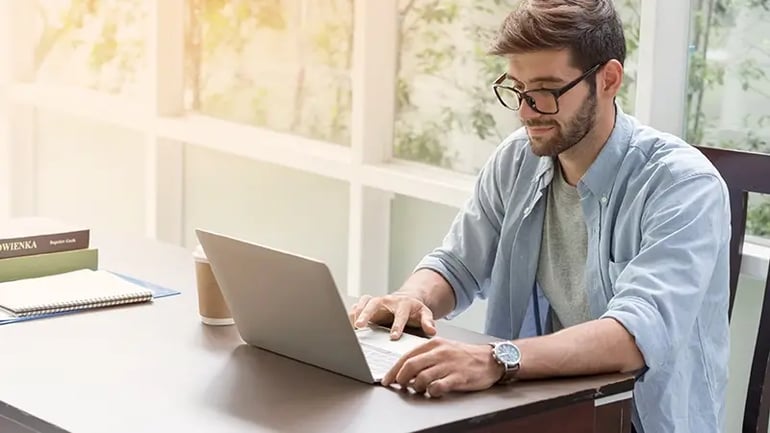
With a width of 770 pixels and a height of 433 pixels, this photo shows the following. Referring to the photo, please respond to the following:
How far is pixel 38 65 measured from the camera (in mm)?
4691

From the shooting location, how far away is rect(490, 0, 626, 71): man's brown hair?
7.02ft

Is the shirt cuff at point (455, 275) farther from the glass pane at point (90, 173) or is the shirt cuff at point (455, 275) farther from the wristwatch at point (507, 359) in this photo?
the glass pane at point (90, 173)

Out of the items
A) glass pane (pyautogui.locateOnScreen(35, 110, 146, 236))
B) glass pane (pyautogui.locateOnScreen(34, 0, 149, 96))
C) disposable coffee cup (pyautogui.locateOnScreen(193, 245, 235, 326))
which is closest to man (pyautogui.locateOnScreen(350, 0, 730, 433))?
disposable coffee cup (pyautogui.locateOnScreen(193, 245, 235, 326))

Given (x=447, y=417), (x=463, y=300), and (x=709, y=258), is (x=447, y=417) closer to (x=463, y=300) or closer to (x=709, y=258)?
(x=709, y=258)

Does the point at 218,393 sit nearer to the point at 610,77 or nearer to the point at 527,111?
the point at 527,111

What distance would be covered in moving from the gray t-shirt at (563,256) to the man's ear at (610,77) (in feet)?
0.57

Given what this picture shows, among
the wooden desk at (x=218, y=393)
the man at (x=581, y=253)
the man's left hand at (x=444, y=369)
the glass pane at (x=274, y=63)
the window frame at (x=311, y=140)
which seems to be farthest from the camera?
the glass pane at (x=274, y=63)

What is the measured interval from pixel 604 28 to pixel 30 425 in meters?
1.13

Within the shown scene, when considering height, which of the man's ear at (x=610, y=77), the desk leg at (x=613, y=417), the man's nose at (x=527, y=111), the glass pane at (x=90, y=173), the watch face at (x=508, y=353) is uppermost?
the man's ear at (x=610, y=77)

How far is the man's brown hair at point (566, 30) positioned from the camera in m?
2.14

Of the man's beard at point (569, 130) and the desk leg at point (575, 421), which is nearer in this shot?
the desk leg at point (575, 421)

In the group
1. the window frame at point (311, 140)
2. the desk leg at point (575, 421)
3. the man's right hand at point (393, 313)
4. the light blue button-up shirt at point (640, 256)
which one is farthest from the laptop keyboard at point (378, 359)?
the window frame at point (311, 140)

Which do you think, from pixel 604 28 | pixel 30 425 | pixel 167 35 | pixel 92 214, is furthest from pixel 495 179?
pixel 92 214

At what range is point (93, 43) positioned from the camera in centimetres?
446
